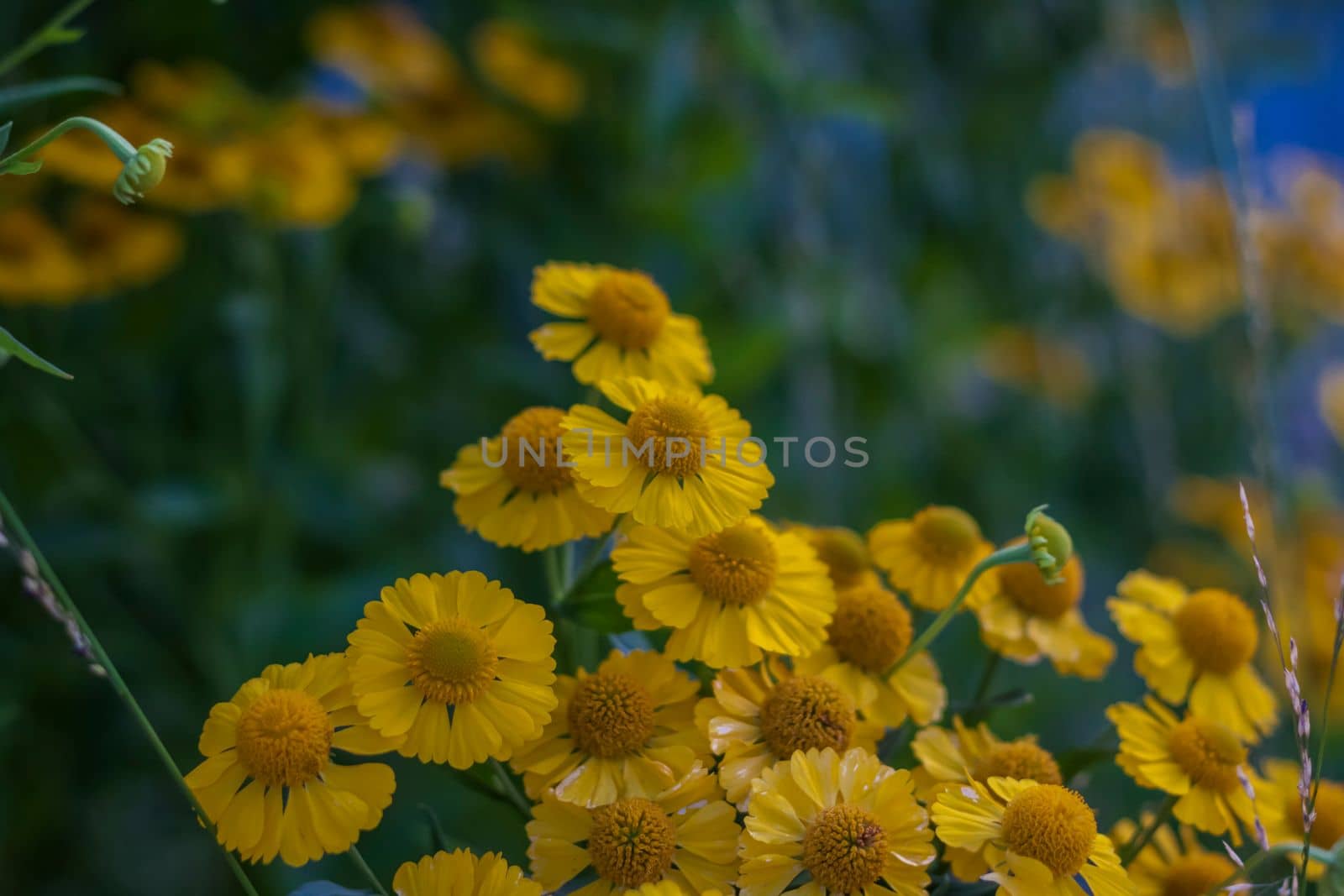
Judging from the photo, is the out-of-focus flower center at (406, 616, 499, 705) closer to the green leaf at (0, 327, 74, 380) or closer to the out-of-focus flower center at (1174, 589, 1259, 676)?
the green leaf at (0, 327, 74, 380)

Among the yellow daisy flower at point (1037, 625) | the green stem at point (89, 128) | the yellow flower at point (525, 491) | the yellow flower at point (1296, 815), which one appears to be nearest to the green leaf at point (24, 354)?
the green stem at point (89, 128)

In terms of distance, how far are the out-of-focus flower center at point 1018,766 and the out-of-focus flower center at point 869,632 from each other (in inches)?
2.0

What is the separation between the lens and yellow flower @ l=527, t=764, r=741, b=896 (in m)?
0.36

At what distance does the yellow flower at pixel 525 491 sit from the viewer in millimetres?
428

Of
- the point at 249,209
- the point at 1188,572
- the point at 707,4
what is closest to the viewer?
the point at 249,209

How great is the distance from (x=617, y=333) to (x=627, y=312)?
0.01 metres

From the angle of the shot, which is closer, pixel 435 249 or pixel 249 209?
pixel 249 209

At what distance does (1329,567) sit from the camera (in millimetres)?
1088

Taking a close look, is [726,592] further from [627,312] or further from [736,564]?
[627,312]

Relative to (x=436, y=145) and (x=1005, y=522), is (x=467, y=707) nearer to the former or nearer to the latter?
(x=436, y=145)

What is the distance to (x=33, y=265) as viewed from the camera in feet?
2.82

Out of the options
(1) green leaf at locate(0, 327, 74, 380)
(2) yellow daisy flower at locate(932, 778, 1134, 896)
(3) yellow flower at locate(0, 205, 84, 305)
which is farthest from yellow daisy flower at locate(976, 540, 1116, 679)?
(3) yellow flower at locate(0, 205, 84, 305)

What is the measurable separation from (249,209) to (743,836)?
0.74 meters

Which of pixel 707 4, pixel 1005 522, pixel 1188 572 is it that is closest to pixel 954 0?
pixel 707 4
